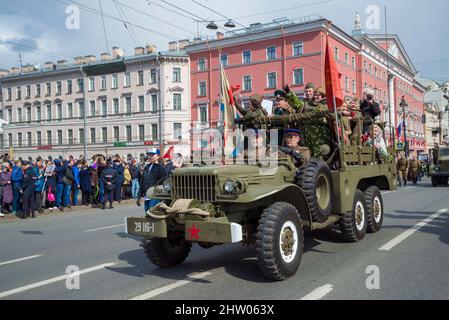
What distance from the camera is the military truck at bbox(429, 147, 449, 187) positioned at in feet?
81.0

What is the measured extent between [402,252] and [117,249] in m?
4.76

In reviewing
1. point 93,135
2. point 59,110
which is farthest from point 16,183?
point 59,110

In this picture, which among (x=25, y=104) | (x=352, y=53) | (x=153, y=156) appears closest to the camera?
(x=153, y=156)

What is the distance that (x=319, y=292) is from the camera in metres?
5.12

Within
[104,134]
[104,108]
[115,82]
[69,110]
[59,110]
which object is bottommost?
[104,134]

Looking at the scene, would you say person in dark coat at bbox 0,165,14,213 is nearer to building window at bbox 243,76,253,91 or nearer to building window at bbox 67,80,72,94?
building window at bbox 243,76,253,91

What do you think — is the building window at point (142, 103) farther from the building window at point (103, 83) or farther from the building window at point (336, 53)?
the building window at point (336, 53)

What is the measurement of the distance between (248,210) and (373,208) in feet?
12.2

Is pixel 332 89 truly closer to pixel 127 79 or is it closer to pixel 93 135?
pixel 127 79

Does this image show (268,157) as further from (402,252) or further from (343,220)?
(402,252)

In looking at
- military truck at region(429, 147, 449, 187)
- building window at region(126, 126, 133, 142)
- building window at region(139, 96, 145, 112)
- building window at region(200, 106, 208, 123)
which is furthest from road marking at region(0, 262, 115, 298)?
building window at region(126, 126, 133, 142)

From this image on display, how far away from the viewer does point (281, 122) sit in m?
7.85

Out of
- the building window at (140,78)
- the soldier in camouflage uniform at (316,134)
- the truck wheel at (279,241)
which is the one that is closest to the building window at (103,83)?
the building window at (140,78)
